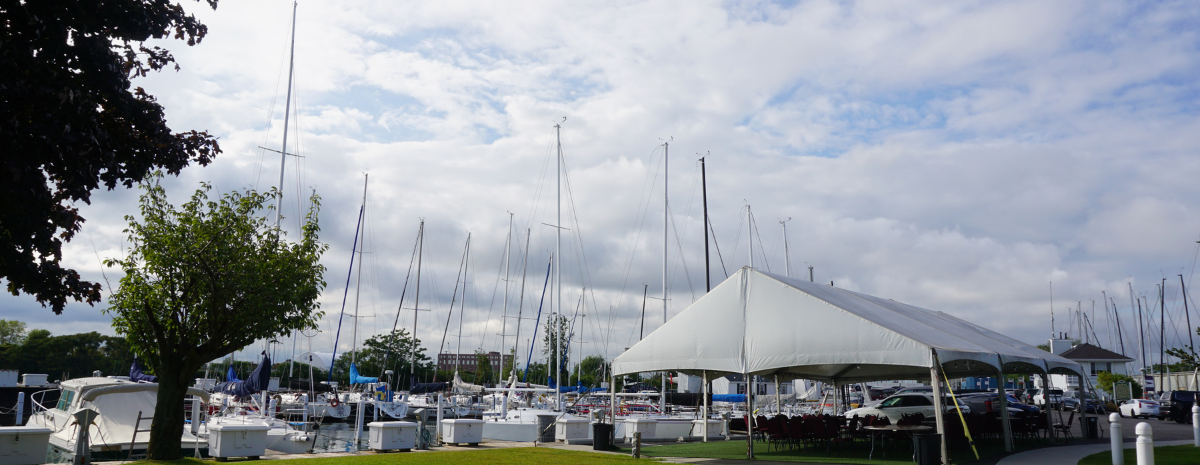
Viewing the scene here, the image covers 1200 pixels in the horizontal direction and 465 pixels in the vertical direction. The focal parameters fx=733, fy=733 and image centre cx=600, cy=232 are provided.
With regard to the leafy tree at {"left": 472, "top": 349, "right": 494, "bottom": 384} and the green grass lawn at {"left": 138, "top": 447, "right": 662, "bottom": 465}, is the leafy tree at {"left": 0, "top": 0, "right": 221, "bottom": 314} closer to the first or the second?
the green grass lawn at {"left": 138, "top": 447, "right": 662, "bottom": 465}

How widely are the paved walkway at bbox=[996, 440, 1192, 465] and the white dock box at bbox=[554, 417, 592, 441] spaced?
532 inches

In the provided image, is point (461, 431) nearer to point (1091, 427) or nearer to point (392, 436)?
point (392, 436)

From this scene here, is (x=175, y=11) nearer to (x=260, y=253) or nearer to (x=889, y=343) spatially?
(x=260, y=253)

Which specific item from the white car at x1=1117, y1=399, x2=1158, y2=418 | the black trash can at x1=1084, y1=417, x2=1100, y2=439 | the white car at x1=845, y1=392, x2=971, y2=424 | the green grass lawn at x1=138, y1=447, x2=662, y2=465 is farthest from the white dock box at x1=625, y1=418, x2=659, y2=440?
the white car at x1=1117, y1=399, x2=1158, y2=418

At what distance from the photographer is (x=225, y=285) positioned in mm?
17188

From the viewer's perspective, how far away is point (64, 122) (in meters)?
6.75

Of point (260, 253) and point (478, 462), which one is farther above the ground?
point (260, 253)

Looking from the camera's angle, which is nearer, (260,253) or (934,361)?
(934,361)

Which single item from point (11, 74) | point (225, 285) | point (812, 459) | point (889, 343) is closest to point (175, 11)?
point (11, 74)

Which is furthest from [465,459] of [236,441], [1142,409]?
[1142,409]

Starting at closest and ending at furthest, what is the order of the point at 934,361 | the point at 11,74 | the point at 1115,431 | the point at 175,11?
the point at 11,74 → the point at 175,11 → the point at 1115,431 → the point at 934,361

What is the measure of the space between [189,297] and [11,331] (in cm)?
10168

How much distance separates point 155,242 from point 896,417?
23972 mm

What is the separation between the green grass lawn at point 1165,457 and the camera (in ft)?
53.2
